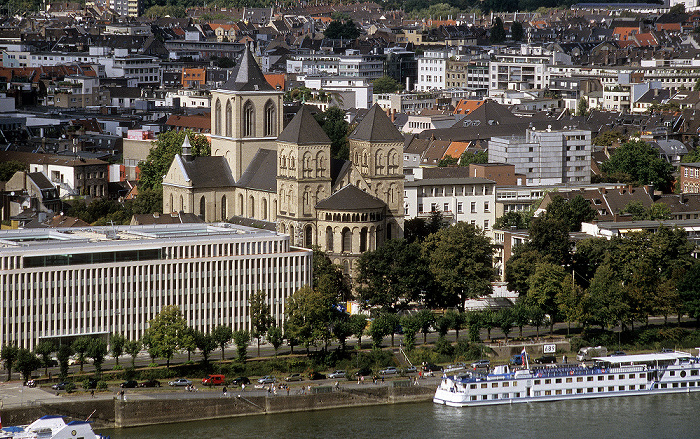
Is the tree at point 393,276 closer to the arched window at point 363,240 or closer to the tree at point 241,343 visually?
the arched window at point 363,240

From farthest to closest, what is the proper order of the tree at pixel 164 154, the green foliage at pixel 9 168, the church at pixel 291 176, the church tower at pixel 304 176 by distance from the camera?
the green foliage at pixel 9 168
the tree at pixel 164 154
the church tower at pixel 304 176
the church at pixel 291 176

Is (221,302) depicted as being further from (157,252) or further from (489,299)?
(489,299)

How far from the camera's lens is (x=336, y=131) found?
149750mm

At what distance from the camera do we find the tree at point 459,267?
95219mm

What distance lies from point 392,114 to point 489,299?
8618cm

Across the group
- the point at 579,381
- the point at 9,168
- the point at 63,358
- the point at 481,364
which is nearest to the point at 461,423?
the point at 481,364

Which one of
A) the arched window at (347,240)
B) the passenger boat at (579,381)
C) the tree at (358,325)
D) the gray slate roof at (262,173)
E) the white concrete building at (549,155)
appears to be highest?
the white concrete building at (549,155)

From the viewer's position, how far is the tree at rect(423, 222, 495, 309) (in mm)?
95219

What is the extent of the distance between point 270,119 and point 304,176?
430 inches

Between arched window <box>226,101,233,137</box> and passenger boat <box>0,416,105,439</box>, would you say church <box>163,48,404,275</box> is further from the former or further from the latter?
passenger boat <box>0,416,105,439</box>

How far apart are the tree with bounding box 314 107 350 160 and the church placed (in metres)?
29.9

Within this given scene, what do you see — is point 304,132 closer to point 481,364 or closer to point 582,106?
point 481,364

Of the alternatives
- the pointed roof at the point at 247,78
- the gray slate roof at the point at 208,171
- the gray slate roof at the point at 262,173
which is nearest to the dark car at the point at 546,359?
the gray slate roof at the point at 262,173

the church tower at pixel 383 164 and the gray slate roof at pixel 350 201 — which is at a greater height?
the church tower at pixel 383 164
